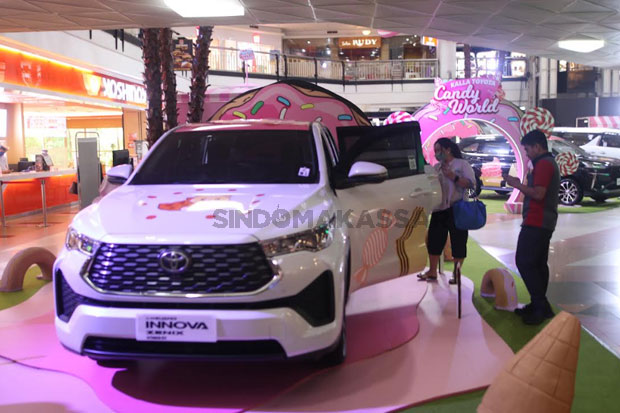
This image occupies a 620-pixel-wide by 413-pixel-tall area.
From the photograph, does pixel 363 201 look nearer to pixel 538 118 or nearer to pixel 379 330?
pixel 379 330

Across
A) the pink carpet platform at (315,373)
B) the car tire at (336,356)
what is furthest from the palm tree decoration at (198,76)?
the car tire at (336,356)

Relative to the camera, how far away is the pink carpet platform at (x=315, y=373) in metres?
3.58

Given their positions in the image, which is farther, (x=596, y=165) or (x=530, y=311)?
(x=596, y=165)

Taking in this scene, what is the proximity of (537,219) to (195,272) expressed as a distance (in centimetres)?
303

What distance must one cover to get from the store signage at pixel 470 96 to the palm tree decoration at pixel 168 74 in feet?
18.3

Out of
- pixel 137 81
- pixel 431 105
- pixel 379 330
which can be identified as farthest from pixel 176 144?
pixel 137 81

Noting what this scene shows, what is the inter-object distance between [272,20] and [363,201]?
4.32 meters

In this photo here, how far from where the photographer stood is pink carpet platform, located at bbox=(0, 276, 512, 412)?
11.8 feet

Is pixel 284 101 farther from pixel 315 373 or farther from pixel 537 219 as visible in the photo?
pixel 315 373

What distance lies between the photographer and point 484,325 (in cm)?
502

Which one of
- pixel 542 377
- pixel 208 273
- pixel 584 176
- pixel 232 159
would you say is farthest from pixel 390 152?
pixel 584 176

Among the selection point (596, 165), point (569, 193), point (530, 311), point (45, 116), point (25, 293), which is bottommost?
point (25, 293)

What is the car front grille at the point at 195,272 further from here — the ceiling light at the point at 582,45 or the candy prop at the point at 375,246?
the ceiling light at the point at 582,45

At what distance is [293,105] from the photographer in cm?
918
